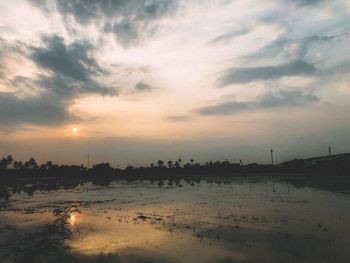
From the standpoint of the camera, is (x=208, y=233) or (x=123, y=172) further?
(x=123, y=172)

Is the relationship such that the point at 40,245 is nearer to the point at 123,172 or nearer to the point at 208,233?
the point at 208,233

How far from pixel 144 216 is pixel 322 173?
75.3 meters

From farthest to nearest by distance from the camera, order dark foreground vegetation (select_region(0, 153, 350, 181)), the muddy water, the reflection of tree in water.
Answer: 1. dark foreground vegetation (select_region(0, 153, 350, 181))
2. the reflection of tree in water
3. the muddy water

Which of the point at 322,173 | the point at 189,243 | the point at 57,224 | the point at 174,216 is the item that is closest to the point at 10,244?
the point at 57,224

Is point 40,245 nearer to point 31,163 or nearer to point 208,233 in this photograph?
point 208,233

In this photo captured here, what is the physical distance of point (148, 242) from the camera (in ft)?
57.2

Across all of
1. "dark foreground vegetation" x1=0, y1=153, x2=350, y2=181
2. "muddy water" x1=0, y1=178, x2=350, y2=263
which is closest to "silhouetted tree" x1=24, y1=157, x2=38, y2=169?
"dark foreground vegetation" x1=0, y1=153, x2=350, y2=181

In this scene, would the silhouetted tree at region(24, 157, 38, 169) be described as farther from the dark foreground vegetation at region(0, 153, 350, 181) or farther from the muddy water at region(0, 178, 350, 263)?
the muddy water at region(0, 178, 350, 263)

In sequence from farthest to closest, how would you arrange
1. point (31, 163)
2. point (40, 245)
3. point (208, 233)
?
point (31, 163) → point (208, 233) → point (40, 245)

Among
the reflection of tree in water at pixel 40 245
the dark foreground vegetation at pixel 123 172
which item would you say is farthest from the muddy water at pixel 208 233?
the dark foreground vegetation at pixel 123 172

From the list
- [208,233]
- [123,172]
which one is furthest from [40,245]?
[123,172]

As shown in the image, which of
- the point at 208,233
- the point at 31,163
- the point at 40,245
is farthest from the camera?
the point at 31,163

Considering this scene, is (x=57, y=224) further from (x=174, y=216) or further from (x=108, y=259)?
(x=108, y=259)

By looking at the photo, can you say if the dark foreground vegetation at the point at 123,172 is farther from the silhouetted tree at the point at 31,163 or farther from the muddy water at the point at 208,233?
the muddy water at the point at 208,233
